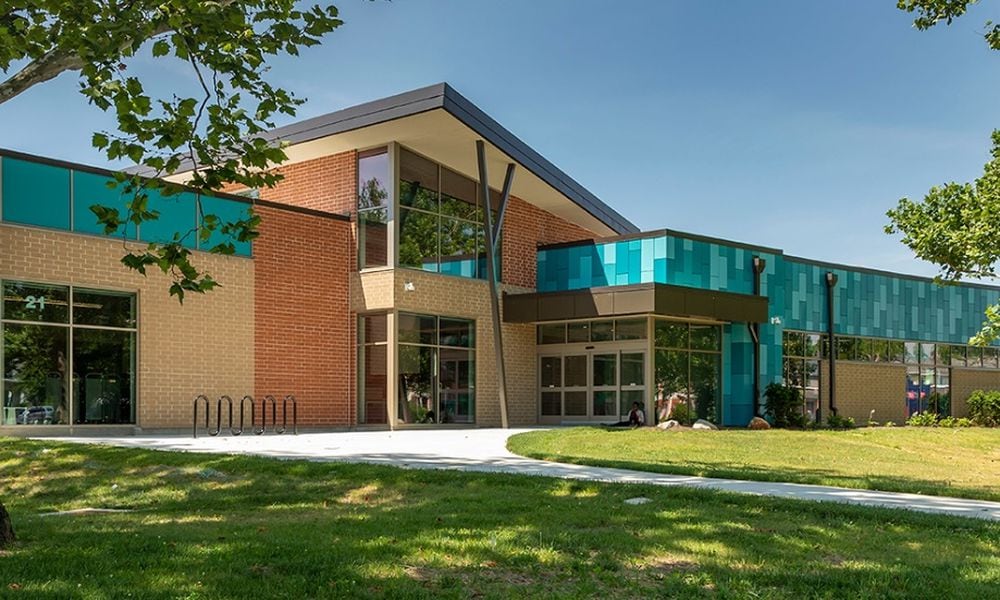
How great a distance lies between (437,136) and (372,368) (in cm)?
603

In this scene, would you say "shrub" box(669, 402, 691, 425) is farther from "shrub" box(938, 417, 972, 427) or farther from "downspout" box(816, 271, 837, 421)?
"shrub" box(938, 417, 972, 427)

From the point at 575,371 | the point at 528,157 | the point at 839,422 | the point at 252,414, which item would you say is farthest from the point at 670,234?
the point at 252,414

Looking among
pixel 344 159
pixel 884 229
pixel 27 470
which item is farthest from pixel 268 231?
pixel 884 229

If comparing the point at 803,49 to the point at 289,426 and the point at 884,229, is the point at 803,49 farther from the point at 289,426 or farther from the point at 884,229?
the point at 289,426

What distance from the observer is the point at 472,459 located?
45.0 ft

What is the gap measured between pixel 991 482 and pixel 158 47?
40.1 ft

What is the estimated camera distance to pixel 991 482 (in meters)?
13.5

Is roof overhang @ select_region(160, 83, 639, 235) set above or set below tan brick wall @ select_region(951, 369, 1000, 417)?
above

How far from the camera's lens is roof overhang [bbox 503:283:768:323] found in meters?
24.0

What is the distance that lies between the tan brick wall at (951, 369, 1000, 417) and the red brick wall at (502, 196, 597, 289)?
1683cm

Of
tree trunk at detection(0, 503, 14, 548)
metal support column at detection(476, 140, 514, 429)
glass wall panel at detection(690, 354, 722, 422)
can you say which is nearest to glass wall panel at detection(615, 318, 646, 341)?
glass wall panel at detection(690, 354, 722, 422)

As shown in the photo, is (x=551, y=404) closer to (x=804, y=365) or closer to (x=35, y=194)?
(x=804, y=365)

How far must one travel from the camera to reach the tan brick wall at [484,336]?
24.0 m

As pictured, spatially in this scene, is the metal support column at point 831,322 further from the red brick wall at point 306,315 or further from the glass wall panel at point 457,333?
the red brick wall at point 306,315
